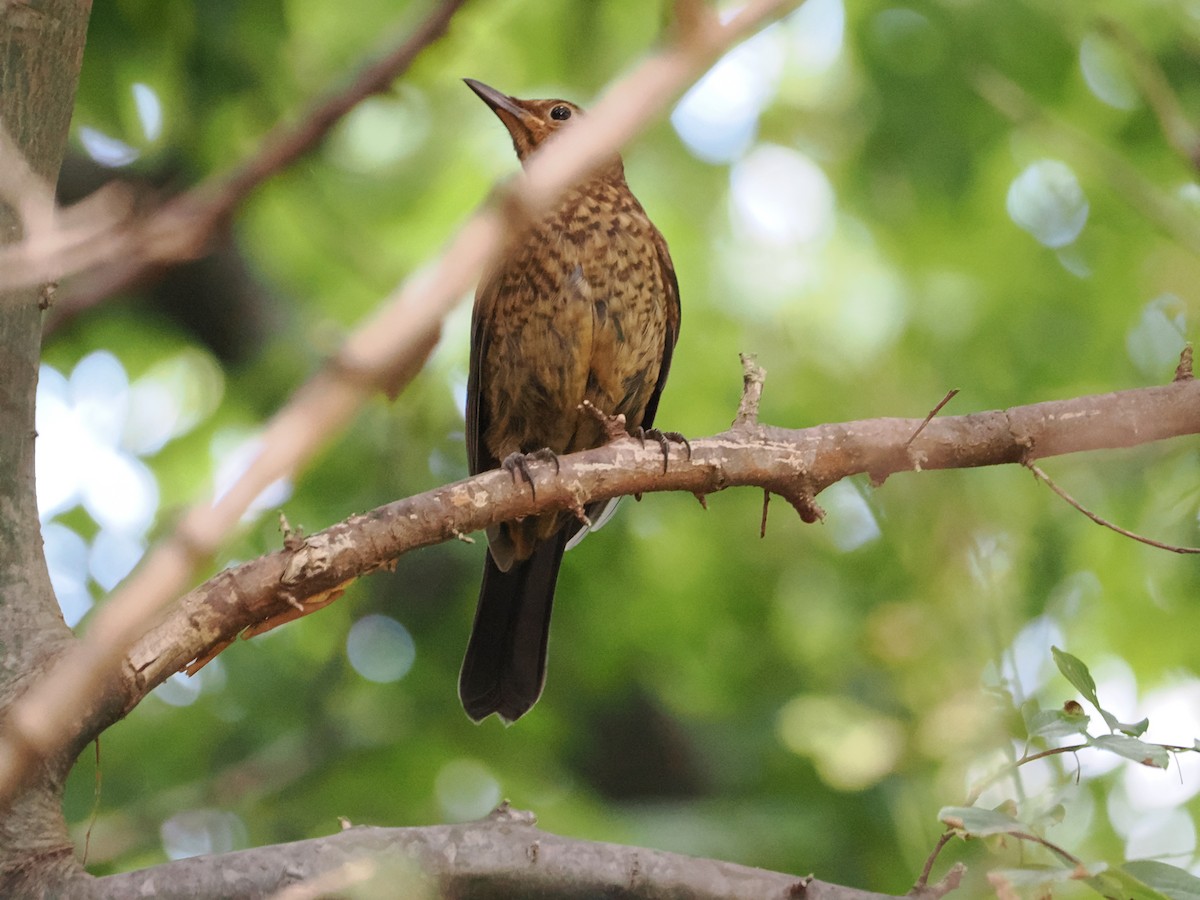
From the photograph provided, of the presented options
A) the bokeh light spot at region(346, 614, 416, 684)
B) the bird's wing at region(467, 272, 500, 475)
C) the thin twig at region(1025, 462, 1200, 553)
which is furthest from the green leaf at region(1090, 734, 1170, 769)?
the bokeh light spot at region(346, 614, 416, 684)

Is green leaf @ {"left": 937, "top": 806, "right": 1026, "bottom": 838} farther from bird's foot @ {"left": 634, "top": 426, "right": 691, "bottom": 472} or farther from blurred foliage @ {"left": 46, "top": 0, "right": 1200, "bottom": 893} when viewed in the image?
blurred foliage @ {"left": 46, "top": 0, "right": 1200, "bottom": 893}

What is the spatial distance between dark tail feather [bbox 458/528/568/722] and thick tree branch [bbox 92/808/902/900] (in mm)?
1629

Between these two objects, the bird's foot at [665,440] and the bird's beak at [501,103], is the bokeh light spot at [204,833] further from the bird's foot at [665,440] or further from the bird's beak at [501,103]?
the bird's beak at [501,103]

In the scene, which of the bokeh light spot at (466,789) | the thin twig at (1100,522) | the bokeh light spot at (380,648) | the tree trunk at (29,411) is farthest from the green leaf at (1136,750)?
the bokeh light spot at (380,648)

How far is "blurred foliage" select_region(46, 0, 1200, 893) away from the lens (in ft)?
13.5

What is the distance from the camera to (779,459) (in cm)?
272

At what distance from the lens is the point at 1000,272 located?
5.38 m

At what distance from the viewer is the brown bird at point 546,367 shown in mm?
4023

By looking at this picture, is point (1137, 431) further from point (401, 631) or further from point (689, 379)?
point (401, 631)

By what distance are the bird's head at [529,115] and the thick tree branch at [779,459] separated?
75.4 inches

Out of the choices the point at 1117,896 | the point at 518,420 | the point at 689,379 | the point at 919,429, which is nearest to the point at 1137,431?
the point at 919,429

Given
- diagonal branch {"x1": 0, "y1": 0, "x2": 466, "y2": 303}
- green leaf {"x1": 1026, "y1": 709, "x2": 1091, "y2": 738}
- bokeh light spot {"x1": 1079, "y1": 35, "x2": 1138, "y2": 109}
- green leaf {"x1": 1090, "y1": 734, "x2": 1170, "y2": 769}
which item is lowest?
green leaf {"x1": 1090, "y1": 734, "x2": 1170, "y2": 769}

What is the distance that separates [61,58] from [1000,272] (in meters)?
3.97

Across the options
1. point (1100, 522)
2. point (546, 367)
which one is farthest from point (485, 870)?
point (546, 367)
